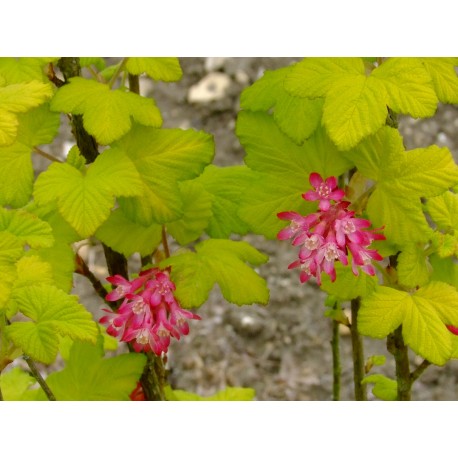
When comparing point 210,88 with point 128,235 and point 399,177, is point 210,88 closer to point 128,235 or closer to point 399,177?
point 128,235

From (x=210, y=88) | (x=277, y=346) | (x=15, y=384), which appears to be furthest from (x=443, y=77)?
(x=210, y=88)

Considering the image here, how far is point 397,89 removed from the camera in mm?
727

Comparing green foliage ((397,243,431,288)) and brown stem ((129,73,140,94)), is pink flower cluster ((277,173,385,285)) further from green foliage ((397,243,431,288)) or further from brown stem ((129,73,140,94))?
brown stem ((129,73,140,94))

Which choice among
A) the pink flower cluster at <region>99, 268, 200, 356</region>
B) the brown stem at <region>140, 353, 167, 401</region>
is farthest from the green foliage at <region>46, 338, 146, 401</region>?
the pink flower cluster at <region>99, 268, 200, 356</region>

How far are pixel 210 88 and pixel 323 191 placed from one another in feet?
6.49

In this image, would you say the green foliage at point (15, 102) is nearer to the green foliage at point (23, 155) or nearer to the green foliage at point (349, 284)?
the green foliage at point (23, 155)

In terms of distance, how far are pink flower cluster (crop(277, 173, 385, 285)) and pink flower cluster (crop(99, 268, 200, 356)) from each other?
0.54 feet

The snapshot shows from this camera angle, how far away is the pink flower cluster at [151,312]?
33.4 inches

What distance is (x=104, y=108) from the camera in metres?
0.79

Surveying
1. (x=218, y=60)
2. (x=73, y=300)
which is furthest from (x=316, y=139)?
(x=218, y=60)

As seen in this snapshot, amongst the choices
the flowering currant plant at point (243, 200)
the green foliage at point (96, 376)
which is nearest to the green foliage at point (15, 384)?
the green foliage at point (96, 376)

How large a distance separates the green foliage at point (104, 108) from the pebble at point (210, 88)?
6.05ft

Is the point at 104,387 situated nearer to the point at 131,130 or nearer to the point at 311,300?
the point at 131,130

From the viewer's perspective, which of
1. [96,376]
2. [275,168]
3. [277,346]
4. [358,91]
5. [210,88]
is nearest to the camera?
[358,91]
